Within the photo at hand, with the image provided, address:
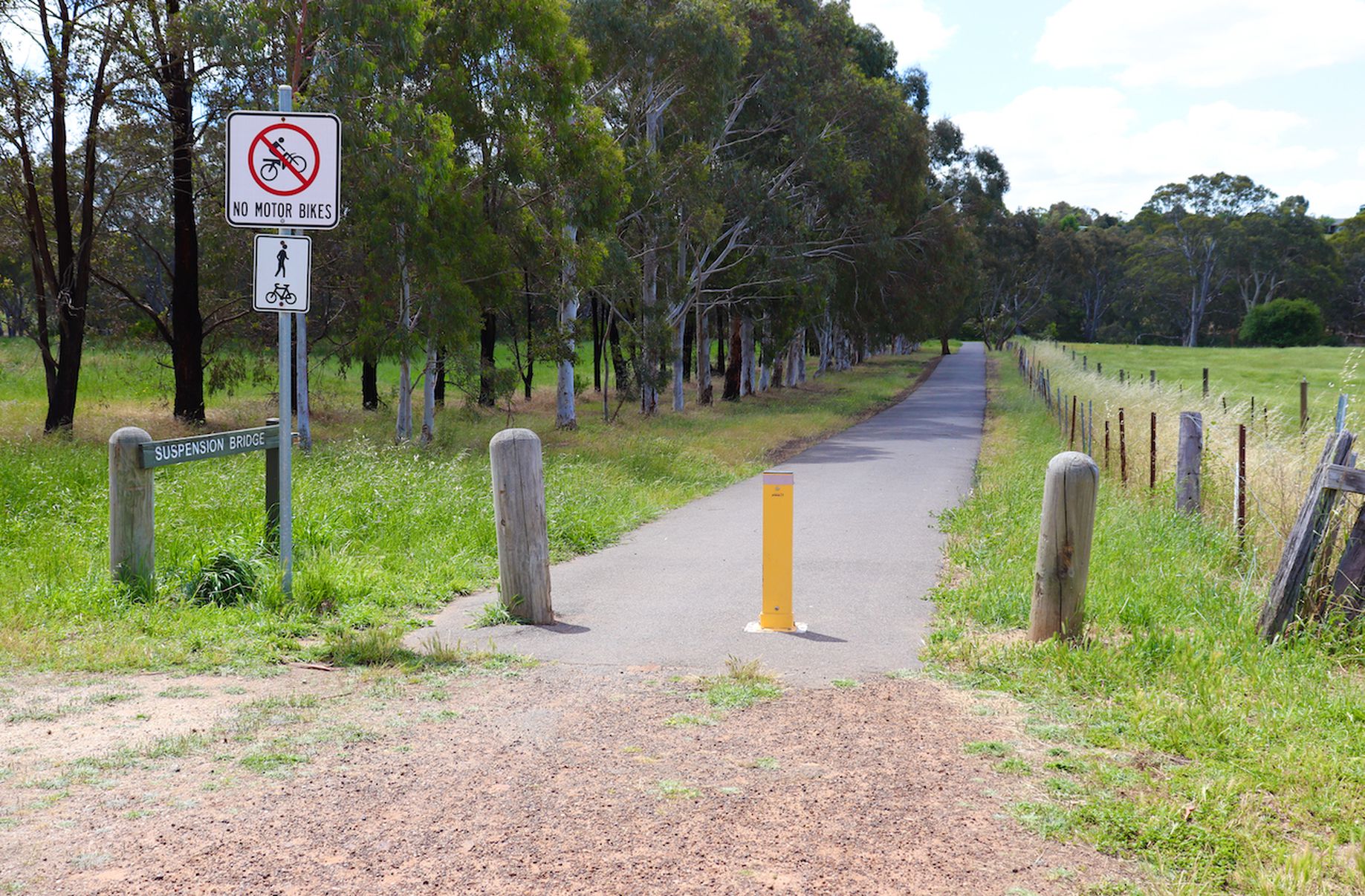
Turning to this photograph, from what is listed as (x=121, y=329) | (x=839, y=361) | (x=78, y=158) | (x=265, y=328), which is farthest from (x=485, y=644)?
(x=839, y=361)

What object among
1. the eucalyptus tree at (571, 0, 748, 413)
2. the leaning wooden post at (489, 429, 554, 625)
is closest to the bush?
the eucalyptus tree at (571, 0, 748, 413)

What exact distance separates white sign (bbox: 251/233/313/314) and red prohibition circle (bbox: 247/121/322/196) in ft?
0.95

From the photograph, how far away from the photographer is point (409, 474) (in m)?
12.7

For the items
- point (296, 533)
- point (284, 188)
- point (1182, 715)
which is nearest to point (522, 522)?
point (284, 188)

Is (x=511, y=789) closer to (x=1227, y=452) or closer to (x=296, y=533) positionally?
(x=296, y=533)

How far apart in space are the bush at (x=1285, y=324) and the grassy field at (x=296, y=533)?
71241 millimetres

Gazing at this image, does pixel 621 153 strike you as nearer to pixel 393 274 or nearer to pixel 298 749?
pixel 393 274

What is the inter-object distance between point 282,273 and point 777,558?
11.4 ft

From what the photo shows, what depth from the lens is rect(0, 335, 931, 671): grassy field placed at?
6.64 m

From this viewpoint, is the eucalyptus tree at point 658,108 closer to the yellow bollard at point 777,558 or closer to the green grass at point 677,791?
the yellow bollard at point 777,558

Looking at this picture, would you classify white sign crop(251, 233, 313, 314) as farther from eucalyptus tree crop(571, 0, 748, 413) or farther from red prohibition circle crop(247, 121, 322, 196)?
eucalyptus tree crop(571, 0, 748, 413)

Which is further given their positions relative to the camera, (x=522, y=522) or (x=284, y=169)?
→ (x=522, y=522)

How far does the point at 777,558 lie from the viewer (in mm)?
7078

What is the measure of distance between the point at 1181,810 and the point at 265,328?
25977 millimetres
